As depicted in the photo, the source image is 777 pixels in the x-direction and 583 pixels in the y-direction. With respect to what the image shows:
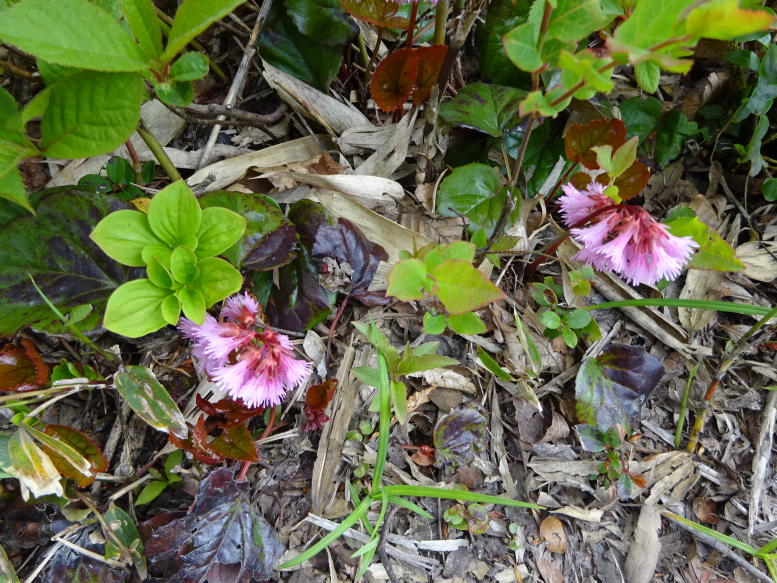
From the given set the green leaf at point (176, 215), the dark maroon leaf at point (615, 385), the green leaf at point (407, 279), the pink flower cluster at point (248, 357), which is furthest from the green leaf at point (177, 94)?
the dark maroon leaf at point (615, 385)

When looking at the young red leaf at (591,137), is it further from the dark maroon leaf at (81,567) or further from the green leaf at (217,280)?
the dark maroon leaf at (81,567)

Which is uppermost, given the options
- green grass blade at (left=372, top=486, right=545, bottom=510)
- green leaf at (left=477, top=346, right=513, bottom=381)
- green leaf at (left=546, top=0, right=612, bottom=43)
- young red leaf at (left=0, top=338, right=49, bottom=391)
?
green leaf at (left=546, top=0, right=612, bottom=43)

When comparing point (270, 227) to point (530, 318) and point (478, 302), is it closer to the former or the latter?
point (478, 302)

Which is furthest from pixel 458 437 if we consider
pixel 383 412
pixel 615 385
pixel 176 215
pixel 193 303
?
pixel 176 215

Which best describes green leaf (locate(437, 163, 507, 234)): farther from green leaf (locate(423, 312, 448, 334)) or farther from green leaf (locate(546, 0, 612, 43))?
green leaf (locate(546, 0, 612, 43))

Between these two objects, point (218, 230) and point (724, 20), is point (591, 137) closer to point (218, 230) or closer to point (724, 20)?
point (724, 20)

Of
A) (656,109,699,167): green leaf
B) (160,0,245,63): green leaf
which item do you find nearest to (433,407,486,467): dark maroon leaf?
(656,109,699,167): green leaf
